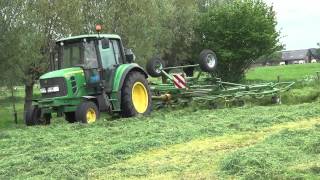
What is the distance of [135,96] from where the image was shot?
16.6 m

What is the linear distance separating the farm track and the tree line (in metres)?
12.8

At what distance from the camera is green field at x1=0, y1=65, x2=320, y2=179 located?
703cm

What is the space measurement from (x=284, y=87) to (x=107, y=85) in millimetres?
6837

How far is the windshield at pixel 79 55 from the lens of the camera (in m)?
15.2

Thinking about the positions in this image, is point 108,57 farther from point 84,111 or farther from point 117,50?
point 84,111

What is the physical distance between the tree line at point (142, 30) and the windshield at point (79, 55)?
591 cm

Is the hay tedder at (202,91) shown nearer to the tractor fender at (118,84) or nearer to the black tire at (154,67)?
the black tire at (154,67)

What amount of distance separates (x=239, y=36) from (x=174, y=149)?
25524 mm

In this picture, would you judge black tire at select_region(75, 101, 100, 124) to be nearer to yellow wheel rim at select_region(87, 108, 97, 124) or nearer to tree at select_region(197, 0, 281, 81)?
yellow wheel rim at select_region(87, 108, 97, 124)

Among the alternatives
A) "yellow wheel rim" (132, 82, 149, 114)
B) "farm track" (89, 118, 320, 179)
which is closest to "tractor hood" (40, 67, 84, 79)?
"yellow wheel rim" (132, 82, 149, 114)

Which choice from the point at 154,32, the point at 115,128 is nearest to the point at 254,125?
the point at 115,128

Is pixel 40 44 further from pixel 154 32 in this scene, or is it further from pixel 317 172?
pixel 317 172

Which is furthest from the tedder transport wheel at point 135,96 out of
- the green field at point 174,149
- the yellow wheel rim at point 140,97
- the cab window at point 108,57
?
the green field at point 174,149

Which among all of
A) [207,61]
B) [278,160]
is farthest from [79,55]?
[278,160]
